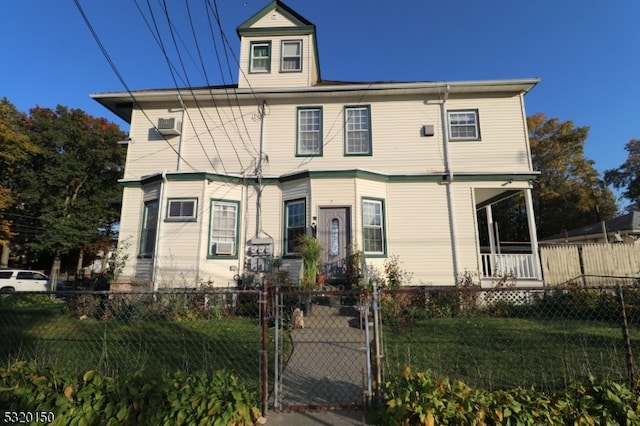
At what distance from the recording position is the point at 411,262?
10.5 meters

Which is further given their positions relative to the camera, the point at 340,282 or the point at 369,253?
the point at 369,253

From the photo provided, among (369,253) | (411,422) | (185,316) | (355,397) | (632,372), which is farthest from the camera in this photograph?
(369,253)

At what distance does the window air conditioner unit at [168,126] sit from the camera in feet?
38.0

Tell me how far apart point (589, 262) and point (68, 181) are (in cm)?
3343

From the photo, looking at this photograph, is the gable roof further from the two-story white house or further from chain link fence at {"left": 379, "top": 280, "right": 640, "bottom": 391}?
chain link fence at {"left": 379, "top": 280, "right": 640, "bottom": 391}

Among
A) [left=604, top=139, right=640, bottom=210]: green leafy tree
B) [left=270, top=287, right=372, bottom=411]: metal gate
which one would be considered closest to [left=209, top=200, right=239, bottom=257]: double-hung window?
[left=270, top=287, right=372, bottom=411]: metal gate

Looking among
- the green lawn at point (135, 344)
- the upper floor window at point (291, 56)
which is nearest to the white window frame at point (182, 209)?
the green lawn at point (135, 344)

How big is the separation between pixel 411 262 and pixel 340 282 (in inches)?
99.1

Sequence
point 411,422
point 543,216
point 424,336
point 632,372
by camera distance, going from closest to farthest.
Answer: point 411,422
point 632,372
point 424,336
point 543,216

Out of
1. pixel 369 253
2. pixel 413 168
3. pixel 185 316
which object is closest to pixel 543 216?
→ pixel 413 168

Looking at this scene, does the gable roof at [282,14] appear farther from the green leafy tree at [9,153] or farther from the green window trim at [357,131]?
the green leafy tree at [9,153]

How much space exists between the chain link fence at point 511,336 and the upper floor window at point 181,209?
6492 millimetres

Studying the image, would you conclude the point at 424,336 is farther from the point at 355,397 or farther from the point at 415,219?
the point at 415,219

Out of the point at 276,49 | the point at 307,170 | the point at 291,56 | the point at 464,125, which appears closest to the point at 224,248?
the point at 307,170
